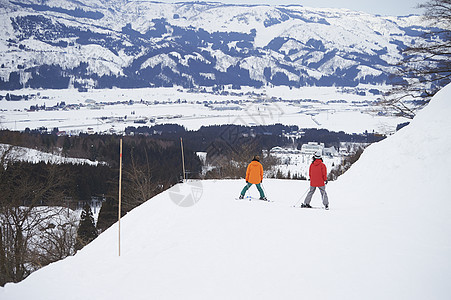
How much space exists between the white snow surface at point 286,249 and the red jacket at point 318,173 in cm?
104

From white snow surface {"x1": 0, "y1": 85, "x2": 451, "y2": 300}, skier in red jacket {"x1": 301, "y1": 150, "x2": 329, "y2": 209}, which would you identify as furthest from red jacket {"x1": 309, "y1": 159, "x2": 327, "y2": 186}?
white snow surface {"x1": 0, "y1": 85, "x2": 451, "y2": 300}

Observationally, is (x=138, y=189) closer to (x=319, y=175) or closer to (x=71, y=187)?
(x=319, y=175)

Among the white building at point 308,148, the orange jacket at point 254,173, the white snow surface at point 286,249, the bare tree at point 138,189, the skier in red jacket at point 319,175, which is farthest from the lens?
the white building at point 308,148

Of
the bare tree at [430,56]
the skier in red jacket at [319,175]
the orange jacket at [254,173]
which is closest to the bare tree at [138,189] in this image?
the orange jacket at [254,173]

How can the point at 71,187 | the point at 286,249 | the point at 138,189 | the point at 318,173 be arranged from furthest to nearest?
the point at 71,187 < the point at 138,189 < the point at 318,173 < the point at 286,249

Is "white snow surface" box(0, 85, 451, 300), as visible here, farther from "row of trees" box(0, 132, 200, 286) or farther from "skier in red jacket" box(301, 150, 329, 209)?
"row of trees" box(0, 132, 200, 286)

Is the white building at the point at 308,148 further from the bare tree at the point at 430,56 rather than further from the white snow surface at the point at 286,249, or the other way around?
the white snow surface at the point at 286,249

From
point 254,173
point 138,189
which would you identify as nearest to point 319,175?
point 254,173

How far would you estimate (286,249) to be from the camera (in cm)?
805

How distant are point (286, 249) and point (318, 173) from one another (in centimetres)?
449

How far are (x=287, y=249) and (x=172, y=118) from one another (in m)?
186

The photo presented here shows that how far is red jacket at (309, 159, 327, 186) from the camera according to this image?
11.9 m

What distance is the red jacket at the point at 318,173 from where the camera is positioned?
1191 centimetres

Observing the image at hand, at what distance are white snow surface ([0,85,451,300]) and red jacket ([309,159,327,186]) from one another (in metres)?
1.04
